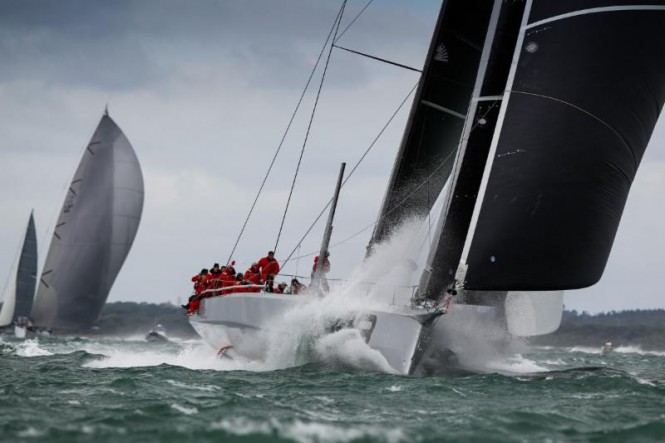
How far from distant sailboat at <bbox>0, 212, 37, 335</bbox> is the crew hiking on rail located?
29.7 meters

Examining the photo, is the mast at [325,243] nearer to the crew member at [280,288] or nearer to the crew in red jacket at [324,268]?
the crew in red jacket at [324,268]

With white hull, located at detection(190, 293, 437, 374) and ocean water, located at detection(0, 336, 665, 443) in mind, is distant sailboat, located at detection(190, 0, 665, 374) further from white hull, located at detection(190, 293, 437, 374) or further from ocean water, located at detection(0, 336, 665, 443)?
ocean water, located at detection(0, 336, 665, 443)

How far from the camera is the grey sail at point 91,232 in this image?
125 ft

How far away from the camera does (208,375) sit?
11.4 metres

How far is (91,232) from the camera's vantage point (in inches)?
1494

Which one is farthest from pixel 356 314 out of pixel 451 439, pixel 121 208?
pixel 121 208

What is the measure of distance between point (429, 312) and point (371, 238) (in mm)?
2466

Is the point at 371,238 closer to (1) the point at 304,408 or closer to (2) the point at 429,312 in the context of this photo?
(2) the point at 429,312

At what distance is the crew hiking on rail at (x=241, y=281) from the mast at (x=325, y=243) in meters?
0.11

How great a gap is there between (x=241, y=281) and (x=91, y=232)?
82.5 feet

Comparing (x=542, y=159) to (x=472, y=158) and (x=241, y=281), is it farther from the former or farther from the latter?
(x=241, y=281)

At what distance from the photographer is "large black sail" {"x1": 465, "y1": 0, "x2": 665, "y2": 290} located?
9617mm

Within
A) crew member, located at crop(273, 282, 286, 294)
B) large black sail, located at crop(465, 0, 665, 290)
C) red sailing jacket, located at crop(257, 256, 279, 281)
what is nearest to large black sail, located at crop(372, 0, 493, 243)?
large black sail, located at crop(465, 0, 665, 290)

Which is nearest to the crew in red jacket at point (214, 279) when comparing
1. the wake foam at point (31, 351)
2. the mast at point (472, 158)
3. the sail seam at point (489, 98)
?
the wake foam at point (31, 351)
